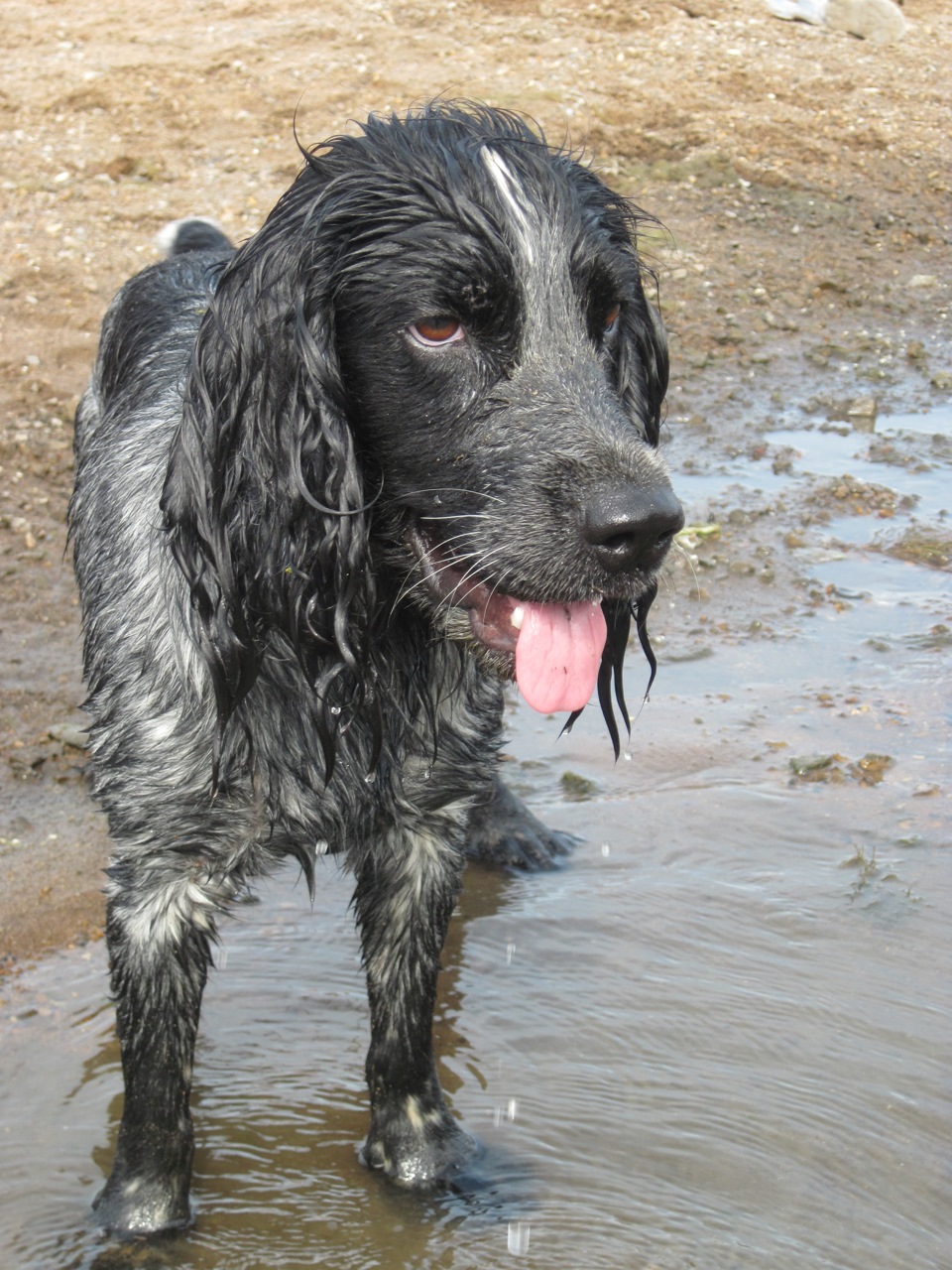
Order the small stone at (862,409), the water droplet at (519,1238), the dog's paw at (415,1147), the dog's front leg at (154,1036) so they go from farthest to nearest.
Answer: the small stone at (862,409)
the dog's paw at (415,1147)
the water droplet at (519,1238)
the dog's front leg at (154,1036)

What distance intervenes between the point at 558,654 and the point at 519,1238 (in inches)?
50.1

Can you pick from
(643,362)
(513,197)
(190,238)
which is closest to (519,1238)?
(643,362)

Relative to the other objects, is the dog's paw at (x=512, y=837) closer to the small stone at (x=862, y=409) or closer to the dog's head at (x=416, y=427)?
the dog's head at (x=416, y=427)

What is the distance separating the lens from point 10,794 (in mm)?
4336

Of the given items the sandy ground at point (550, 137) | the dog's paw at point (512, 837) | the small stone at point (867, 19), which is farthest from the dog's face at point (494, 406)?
the small stone at point (867, 19)

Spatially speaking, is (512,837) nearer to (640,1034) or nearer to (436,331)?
(640,1034)

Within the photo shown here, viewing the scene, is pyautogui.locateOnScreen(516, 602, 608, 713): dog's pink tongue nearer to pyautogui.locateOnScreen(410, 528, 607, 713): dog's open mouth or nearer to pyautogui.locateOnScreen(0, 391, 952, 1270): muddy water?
pyautogui.locateOnScreen(410, 528, 607, 713): dog's open mouth

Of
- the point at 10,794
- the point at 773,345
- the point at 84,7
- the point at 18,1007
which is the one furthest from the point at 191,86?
the point at 18,1007

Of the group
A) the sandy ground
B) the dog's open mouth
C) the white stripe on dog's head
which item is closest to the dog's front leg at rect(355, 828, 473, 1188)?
the dog's open mouth

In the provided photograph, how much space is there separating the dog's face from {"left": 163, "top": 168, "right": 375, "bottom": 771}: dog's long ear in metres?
0.09

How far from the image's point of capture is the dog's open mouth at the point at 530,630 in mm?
2555

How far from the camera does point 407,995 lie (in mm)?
3178

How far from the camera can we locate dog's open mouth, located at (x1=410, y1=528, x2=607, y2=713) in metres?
2.55

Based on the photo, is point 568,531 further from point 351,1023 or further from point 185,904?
point 351,1023
